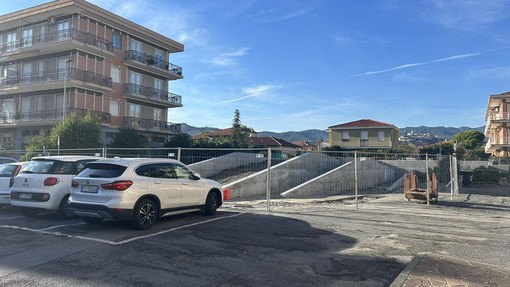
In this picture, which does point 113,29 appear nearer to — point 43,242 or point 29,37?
point 29,37

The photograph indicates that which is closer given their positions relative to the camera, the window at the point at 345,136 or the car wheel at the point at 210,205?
the car wheel at the point at 210,205

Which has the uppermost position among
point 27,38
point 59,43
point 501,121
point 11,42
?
point 11,42

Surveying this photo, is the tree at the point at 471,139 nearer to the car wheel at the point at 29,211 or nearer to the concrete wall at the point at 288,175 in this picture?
the concrete wall at the point at 288,175

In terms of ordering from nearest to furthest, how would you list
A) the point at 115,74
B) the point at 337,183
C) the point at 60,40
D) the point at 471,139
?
the point at 337,183 < the point at 60,40 < the point at 115,74 < the point at 471,139

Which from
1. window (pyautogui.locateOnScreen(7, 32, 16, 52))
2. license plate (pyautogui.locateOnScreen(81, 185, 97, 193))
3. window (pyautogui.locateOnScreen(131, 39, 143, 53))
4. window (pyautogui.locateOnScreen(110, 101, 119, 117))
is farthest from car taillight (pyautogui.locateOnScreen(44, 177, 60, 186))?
window (pyautogui.locateOnScreen(7, 32, 16, 52))

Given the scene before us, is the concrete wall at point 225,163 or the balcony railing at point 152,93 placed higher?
the balcony railing at point 152,93

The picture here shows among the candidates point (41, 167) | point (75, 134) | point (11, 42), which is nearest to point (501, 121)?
point (75, 134)

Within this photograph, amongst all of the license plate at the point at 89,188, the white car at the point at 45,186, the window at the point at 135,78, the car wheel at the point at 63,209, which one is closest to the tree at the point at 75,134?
the window at the point at 135,78

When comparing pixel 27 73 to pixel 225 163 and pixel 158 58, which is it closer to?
pixel 158 58

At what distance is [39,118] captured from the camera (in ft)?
121

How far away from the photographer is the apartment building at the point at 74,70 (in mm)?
35188

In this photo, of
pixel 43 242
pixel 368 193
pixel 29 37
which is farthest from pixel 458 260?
pixel 29 37

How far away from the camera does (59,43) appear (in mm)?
34406

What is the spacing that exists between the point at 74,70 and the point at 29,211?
26.8 m
